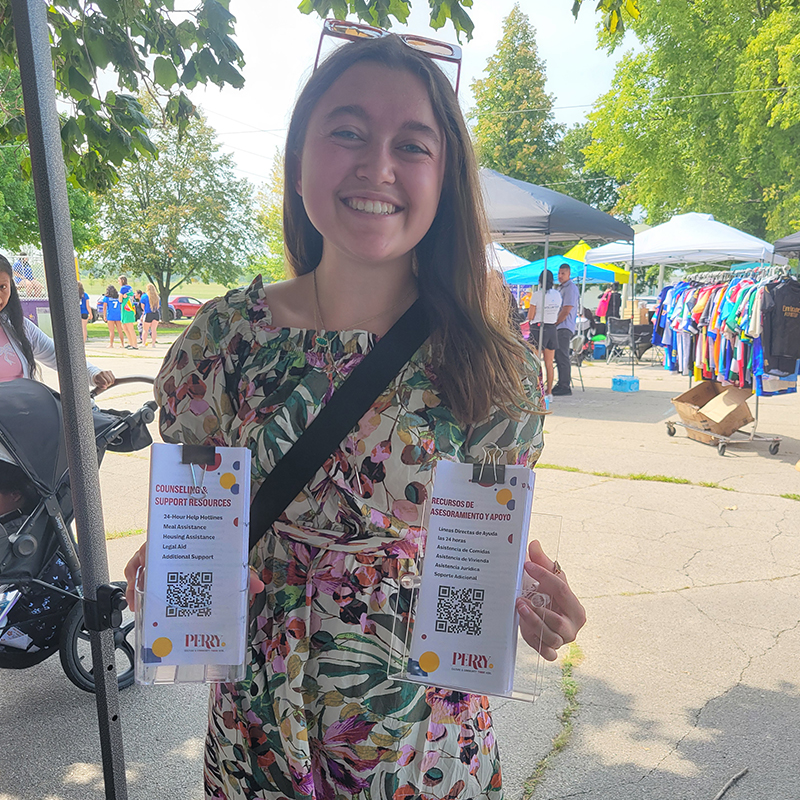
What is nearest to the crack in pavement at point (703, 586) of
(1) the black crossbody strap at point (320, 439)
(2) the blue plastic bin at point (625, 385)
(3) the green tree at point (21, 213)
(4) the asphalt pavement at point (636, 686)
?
(4) the asphalt pavement at point (636, 686)

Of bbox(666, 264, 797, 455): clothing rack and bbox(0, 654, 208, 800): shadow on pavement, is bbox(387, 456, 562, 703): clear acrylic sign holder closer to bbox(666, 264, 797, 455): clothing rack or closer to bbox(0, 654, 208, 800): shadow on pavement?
bbox(0, 654, 208, 800): shadow on pavement

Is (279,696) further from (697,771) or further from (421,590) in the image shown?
(697,771)

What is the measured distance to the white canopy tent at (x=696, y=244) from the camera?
1216 centimetres

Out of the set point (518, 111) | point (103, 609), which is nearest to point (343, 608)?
point (103, 609)

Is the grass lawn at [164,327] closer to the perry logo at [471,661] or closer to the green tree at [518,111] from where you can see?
the green tree at [518,111]

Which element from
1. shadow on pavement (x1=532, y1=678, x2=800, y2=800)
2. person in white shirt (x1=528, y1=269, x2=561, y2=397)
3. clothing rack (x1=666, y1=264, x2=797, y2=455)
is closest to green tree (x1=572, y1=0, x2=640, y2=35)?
shadow on pavement (x1=532, y1=678, x2=800, y2=800)

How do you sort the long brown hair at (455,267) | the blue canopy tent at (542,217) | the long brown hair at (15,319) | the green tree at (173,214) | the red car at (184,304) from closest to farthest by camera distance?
the long brown hair at (455,267) → the long brown hair at (15,319) → the blue canopy tent at (542,217) → the green tree at (173,214) → the red car at (184,304)

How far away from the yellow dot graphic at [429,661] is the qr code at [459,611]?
4cm

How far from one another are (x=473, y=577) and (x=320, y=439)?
347 millimetres

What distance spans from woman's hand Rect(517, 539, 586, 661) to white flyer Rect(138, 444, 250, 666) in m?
0.43

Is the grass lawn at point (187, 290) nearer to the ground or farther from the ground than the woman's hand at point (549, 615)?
farther from the ground

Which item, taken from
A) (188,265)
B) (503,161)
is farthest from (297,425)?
(188,265)

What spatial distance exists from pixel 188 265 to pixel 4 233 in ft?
48.6

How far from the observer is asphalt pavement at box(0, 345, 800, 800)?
257cm
